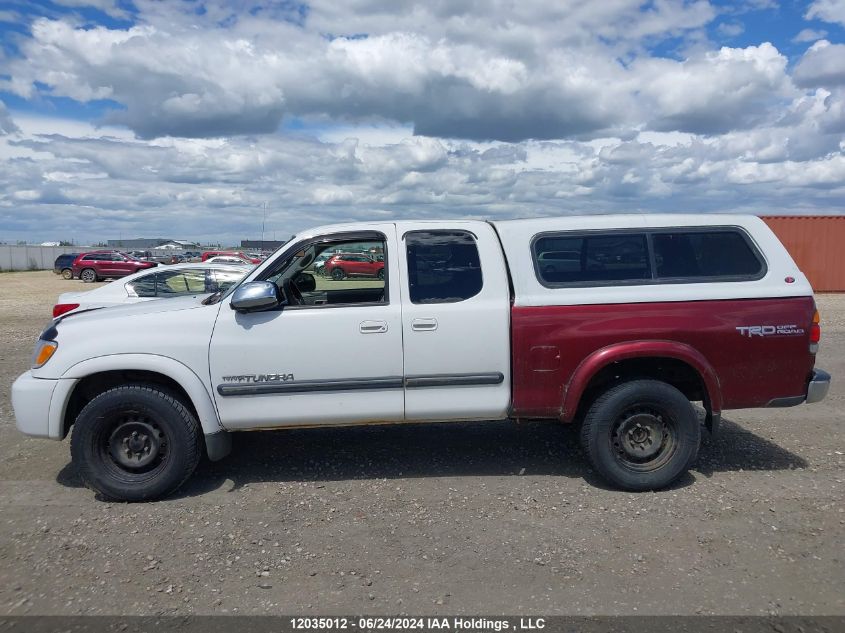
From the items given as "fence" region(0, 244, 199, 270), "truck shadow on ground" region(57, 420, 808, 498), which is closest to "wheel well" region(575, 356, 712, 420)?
"truck shadow on ground" region(57, 420, 808, 498)

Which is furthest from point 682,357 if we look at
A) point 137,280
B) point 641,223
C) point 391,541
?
point 137,280

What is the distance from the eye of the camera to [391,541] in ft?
14.3

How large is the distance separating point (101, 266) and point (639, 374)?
36.0m

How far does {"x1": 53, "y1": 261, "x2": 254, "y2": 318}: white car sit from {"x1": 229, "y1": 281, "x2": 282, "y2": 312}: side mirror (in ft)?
16.1

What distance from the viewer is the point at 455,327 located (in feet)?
16.4

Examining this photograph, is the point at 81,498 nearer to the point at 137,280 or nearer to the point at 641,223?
the point at 641,223

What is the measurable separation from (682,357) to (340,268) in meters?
3.20

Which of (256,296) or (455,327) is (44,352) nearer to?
(256,296)

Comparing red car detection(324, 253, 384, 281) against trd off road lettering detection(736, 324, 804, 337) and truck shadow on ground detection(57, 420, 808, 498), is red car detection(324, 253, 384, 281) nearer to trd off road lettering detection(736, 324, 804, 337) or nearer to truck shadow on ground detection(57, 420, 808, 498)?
truck shadow on ground detection(57, 420, 808, 498)

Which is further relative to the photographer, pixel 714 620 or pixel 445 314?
pixel 445 314

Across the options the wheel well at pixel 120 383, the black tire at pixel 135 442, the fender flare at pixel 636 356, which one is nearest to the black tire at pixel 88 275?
the wheel well at pixel 120 383

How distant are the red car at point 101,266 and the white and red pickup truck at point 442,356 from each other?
3319cm

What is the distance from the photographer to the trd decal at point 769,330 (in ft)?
16.5

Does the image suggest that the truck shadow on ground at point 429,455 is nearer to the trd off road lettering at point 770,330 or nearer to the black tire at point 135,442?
the black tire at point 135,442
